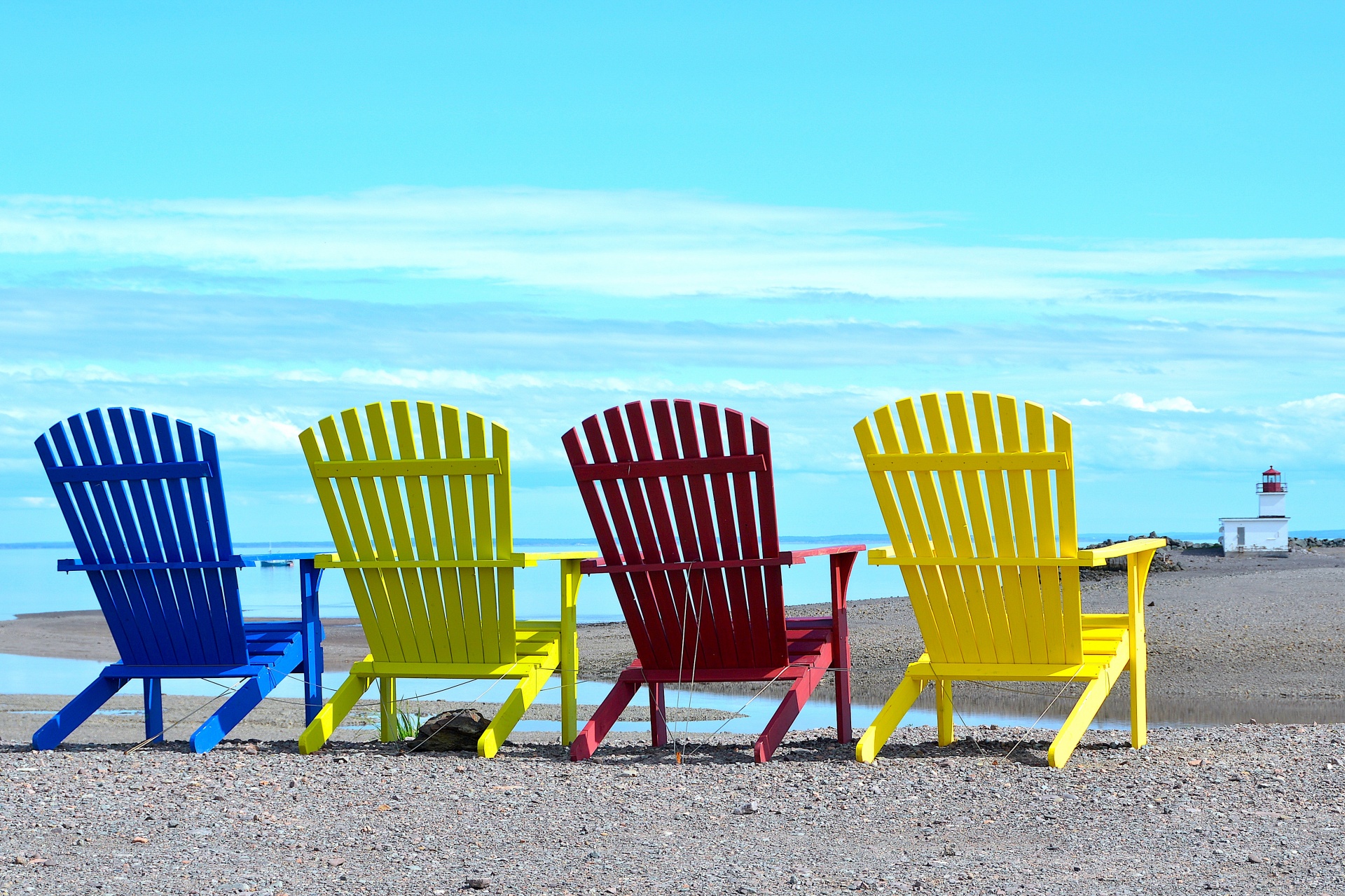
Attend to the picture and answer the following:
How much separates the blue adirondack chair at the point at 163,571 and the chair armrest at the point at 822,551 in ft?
7.80

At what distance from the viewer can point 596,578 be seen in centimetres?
3331

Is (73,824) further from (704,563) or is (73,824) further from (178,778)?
(704,563)

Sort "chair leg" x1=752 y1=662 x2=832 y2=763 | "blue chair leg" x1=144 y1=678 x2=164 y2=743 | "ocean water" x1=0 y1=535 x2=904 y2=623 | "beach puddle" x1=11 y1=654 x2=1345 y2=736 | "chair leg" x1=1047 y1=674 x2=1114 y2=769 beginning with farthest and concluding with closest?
"ocean water" x1=0 y1=535 x2=904 y2=623, "beach puddle" x1=11 y1=654 x2=1345 y2=736, "blue chair leg" x1=144 y1=678 x2=164 y2=743, "chair leg" x1=752 y1=662 x2=832 y2=763, "chair leg" x1=1047 y1=674 x2=1114 y2=769

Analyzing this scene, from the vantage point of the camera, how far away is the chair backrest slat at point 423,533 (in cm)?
607

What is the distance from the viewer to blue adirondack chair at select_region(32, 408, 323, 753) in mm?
6371

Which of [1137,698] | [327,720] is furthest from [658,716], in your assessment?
[1137,698]

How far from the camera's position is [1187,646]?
1172 centimetres

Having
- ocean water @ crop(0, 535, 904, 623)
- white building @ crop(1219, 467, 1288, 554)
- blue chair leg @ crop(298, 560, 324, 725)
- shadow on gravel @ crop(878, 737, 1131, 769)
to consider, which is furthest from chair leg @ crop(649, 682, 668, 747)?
white building @ crop(1219, 467, 1288, 554)

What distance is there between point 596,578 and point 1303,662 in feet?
77.4

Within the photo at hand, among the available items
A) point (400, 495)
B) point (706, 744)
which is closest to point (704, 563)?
point (706, 744)

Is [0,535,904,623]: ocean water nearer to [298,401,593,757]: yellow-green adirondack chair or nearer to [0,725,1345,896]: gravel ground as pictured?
[298,401,593,757]: yellow-green adirondack chair

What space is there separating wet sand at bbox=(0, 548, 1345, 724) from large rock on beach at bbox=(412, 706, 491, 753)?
12.6 ft

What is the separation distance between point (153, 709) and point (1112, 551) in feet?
15.7

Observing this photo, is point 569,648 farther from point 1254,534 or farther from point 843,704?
point 1254,534
